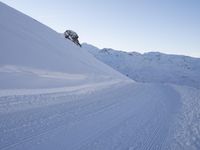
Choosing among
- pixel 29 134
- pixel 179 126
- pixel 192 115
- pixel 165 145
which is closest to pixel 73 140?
pixel 29 134

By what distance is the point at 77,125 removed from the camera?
27.6 feet

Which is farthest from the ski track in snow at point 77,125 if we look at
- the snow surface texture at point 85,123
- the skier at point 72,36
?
the skier at point 72,36

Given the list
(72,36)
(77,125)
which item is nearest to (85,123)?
(77,125)

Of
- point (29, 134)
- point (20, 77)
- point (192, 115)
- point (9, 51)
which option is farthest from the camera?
point (9, 51)

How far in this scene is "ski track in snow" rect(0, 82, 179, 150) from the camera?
22.1 feet

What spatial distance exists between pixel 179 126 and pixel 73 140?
4554 millimetres

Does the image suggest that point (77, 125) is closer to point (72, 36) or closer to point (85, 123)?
point (85, 123)

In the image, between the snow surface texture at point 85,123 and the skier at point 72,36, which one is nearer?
the snow surface texture at point 85,123

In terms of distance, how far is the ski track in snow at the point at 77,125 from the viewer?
22.1ft

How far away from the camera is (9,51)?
2027 cm

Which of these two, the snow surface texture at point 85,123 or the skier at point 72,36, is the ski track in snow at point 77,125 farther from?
the skier at point 72,36

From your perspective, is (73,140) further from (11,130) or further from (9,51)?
(9,51)

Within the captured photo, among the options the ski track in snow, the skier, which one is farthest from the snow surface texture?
the skier

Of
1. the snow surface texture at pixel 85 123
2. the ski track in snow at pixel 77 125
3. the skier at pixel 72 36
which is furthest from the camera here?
the skier at pixel 72 36
